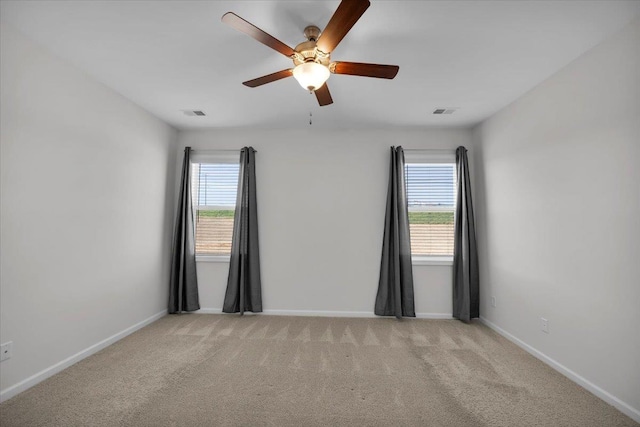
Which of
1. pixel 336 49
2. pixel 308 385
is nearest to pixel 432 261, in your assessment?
pixel 308 385

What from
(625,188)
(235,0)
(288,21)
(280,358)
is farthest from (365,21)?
(280,358)

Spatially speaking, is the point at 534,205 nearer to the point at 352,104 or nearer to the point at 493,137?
the point at 493,137

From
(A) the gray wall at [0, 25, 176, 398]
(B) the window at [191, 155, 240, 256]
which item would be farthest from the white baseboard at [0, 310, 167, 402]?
(B) the window at [191, 155, 240, 256]

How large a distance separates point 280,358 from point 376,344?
3.22ft

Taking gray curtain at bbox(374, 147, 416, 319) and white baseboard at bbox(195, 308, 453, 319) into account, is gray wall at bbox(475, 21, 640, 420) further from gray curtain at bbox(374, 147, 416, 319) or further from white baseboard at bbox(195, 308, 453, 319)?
gray curtain at bbox(374, 147, 416, 319)

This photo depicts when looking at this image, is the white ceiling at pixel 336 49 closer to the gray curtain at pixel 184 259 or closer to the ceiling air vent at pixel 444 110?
the ceiling air vent at pixel 444 110

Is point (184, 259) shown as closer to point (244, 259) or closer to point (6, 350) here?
point (244, 259)

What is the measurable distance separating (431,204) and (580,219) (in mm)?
1759

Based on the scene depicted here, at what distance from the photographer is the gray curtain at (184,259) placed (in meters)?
3.71

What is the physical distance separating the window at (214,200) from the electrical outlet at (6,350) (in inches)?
81.3

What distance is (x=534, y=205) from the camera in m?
2.68

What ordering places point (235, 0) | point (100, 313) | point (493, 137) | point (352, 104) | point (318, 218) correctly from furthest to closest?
1. point (318, 218)
2. point (493, 137)
3. point (352, 104)
4. point (100, 313)
5. point (235, 0)

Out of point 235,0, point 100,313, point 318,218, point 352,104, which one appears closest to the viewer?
point 235,0

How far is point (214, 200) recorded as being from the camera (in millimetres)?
3992
